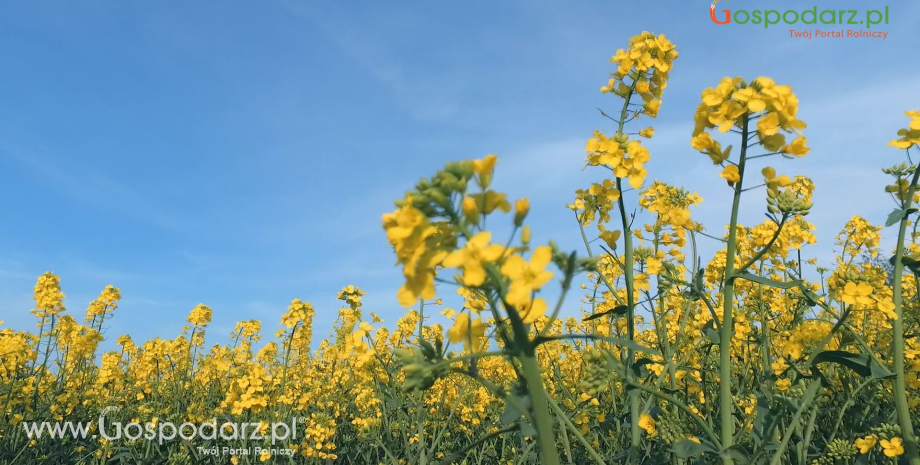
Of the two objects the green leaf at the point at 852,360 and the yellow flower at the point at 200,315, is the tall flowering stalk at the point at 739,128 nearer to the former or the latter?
the green leaf at the point at 852,360

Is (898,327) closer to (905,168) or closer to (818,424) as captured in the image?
(905,168)

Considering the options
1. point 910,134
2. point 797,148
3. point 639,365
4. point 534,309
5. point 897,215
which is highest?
point 910,134

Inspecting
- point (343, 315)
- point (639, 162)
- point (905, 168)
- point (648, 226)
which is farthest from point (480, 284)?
point (343, 315)

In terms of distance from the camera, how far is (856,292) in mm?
3117

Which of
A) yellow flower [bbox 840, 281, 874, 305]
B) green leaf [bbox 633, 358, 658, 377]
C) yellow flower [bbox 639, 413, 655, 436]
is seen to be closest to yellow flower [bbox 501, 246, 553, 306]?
green leaf [bbox 633, 358, 658, 377]

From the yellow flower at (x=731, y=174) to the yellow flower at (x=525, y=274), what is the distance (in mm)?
1413

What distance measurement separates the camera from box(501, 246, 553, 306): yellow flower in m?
1.25

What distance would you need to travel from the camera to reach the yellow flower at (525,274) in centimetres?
125

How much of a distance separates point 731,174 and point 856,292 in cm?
140

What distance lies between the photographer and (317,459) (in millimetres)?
5816

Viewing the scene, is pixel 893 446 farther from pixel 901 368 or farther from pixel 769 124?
pixel 769 124

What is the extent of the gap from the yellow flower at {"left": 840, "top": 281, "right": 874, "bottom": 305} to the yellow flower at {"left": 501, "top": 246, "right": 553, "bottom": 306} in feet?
8.57

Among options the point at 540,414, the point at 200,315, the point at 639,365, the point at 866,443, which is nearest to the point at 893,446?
the point at 866,443

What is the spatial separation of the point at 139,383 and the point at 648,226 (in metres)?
8.86
